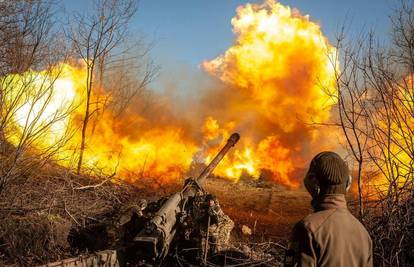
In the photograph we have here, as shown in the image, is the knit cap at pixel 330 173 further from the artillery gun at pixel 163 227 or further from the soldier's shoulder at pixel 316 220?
the artillery gun at pixel 163 227

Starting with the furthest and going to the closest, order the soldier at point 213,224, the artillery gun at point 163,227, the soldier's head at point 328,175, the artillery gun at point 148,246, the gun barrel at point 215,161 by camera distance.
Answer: the gun barrel at point 215,161, the soldier at point 213,224, the artillery gun at point 163,227, the artillery gun at point 148,246, the soldier's head at point 328,175

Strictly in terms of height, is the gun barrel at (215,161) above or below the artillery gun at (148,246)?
above

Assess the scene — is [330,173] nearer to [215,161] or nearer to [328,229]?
[328,229]

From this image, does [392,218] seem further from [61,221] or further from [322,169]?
[61,221]

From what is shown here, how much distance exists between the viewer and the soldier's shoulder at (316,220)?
2.29 meters

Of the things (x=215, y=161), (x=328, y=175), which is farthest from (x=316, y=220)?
(x=215, y=161)

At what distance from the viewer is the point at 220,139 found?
22078 mm

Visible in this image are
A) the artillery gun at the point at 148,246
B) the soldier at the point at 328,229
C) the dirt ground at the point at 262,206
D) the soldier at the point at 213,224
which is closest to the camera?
the soldier at the point at 328,229

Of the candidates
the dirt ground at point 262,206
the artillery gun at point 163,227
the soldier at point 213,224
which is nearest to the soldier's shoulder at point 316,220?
the artillery gun at point 163,227

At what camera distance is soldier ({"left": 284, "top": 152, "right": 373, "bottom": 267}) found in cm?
229

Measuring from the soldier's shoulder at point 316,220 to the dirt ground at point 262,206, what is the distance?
6649 mm

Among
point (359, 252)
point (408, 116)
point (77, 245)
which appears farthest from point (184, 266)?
point (359, 252)

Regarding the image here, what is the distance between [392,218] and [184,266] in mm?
3929

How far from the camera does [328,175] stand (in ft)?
7.95
